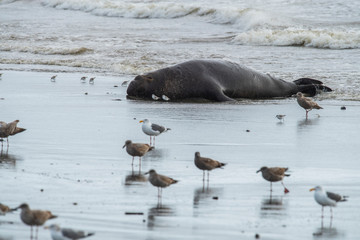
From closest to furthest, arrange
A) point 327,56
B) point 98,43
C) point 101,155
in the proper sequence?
point 101,155, point 327,56, point 98,43

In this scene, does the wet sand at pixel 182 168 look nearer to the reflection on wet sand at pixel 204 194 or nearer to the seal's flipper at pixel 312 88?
the reflection on wet sand at pixel 204 194

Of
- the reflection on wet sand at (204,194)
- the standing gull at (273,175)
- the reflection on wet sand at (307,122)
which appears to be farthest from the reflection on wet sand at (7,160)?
the reflection on wet sand at (307,122)

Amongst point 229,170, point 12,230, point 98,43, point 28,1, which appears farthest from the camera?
point 28,1

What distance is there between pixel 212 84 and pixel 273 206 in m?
8.26

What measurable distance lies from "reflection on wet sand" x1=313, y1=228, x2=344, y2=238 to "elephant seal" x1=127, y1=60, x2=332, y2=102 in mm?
8600

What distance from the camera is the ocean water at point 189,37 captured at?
20.7m

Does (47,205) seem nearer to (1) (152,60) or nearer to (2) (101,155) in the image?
(2) (101,155)

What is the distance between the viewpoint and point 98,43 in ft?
92.2

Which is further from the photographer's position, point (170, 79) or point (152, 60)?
point (152, 60)

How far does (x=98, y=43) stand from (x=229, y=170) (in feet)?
67.9

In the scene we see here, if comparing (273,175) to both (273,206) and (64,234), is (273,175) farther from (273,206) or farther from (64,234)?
(64,234)

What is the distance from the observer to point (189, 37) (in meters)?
30.1

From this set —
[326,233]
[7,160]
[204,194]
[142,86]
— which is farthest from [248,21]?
[326,233]

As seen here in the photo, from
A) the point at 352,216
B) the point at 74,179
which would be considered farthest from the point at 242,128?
the point at 352,216
